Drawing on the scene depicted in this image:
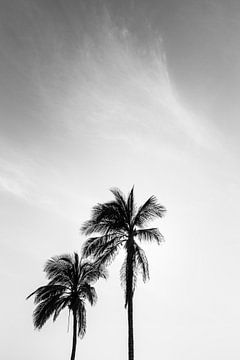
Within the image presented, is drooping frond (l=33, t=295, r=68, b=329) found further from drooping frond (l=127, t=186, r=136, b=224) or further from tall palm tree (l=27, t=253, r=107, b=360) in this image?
drooping frond (l=127, t=186, r=136, b=224)

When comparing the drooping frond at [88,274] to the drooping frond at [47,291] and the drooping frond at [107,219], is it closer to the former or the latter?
the drooping frond at [47,291]

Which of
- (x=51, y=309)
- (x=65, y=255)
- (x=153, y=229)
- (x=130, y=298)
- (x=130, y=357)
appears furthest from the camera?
(x=65, y=255)

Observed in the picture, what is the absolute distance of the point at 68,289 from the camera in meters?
29.8

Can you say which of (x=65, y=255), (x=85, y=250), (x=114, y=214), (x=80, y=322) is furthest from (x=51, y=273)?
(x=114, y=214)

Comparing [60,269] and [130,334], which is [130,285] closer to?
[130,334]

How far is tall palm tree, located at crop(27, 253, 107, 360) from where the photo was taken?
29.0m

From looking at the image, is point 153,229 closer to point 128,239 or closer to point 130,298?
point 128,239

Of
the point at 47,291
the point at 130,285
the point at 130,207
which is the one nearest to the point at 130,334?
the point at 130,285

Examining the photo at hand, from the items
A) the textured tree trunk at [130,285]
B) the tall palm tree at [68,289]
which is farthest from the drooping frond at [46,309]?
the textured tree trunk at [130,285]

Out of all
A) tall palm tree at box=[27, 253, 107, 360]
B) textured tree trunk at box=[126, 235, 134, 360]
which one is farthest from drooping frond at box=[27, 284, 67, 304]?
textured tree trunk at box=[126, 235, 134, 360]

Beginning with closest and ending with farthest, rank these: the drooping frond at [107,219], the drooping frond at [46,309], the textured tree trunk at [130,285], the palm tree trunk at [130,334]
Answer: the palm tree trunk at [130,334]
the textured tree trunk at [130,285]
the drooping frond at [107,219]
the drooping frond at [46,309]

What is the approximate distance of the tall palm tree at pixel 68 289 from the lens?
29.0 metres

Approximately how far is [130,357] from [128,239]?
706 cm

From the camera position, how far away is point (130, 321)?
2167 centimetres
